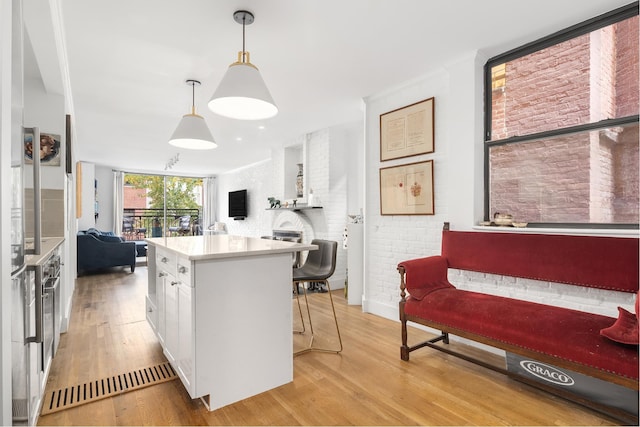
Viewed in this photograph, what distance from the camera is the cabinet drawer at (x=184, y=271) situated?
A: 72.3 inches

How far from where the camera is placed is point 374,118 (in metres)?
3.79

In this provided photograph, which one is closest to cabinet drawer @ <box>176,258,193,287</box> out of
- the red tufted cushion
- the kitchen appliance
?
the kitchen appliance

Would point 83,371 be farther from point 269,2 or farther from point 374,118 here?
point 374,118

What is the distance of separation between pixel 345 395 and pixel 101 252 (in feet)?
19.1

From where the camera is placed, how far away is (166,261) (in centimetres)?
235

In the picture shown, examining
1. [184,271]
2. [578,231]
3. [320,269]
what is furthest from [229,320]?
[578,231]

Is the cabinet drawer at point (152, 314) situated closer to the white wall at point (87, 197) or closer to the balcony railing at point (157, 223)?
the white wall at point (87, 197)

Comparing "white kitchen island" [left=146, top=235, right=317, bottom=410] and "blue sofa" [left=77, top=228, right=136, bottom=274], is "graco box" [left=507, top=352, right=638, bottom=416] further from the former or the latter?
"blue sofa" [left=77, top=228, right=136, bottom=274]

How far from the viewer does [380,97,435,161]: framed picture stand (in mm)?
3209

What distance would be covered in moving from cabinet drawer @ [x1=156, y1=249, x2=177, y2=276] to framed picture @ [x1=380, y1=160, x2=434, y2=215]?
7.24ft

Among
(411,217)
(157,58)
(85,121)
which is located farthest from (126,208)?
(411,217)

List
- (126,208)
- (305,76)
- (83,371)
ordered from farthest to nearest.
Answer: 1. (126,208)
2. (305,76)
3. (83,371)

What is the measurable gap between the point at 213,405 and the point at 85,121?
455 cm

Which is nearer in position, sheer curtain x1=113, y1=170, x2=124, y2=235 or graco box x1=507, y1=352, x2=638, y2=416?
graco box x1=507, y1=352, x2=638, y2=416
